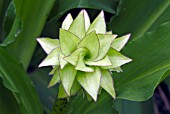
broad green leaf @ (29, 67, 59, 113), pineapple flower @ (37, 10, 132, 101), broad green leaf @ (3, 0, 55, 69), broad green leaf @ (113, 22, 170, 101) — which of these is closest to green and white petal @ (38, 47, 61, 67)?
pineapple flower @ (37, 10, 132, 101)

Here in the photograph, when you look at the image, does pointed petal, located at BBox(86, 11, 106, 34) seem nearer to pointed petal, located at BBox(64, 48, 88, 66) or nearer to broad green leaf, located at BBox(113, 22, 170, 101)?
pointed petal, located at BBox(64, 48, 88, 66)

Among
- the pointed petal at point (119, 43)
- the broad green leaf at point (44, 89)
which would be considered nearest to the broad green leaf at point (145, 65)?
the pointed petal at point (119, 43)

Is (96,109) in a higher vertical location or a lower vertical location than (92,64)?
lower

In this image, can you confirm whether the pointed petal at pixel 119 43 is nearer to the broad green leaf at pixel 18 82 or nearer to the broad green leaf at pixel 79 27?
the broad green leaf at pixel 79 27

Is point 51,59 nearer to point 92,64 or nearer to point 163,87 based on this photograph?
point 92,64

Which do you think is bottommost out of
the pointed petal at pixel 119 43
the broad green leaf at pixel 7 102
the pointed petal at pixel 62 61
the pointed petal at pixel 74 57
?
the broad green leaf at pixel 7 102

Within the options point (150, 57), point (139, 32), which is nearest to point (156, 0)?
point (139, 32)

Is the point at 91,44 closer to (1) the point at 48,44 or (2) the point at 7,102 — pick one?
(1) the point at 48,44
